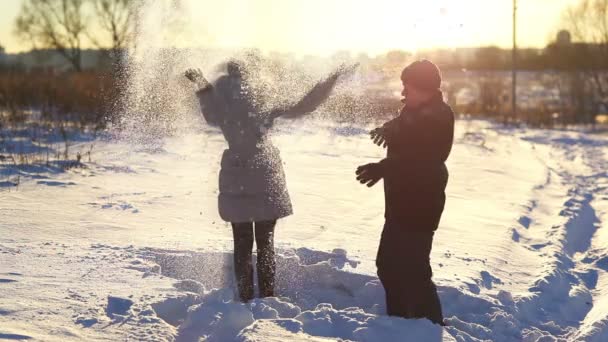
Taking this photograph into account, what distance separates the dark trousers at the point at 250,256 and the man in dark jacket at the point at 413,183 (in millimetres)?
734

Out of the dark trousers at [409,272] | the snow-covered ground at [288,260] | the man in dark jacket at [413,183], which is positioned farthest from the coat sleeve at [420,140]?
the snow-covered ground at [288,260]

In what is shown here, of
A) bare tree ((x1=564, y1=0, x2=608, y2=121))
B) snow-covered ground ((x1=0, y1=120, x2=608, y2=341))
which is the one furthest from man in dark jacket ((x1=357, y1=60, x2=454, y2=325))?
bare tree ((x1=564, y1=0, x2=608, y2=121))

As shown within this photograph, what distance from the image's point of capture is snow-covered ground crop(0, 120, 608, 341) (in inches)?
143

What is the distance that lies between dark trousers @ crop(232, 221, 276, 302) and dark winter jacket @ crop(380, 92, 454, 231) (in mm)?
852

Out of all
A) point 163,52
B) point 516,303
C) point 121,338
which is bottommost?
point 516,303

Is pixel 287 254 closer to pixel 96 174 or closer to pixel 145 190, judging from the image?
pixel 145 190

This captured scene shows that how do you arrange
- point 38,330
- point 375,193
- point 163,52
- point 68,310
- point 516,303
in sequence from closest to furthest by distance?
1. point 38,330
2. point 68,310
3. point 516,303
4. point 163,52
5. point 375,193

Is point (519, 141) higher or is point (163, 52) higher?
point (163, 52)

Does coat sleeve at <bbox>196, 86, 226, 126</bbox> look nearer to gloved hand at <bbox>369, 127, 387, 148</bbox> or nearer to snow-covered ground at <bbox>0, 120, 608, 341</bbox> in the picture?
gloved hand at <bbox>369, 127, 387, 148</bbox>

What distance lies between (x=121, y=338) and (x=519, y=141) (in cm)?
1868

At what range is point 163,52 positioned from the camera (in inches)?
210

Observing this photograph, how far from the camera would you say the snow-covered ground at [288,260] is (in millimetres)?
3625

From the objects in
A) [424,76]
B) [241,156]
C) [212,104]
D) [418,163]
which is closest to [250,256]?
[241,156]

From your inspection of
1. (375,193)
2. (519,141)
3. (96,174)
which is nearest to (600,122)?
(519,141)
